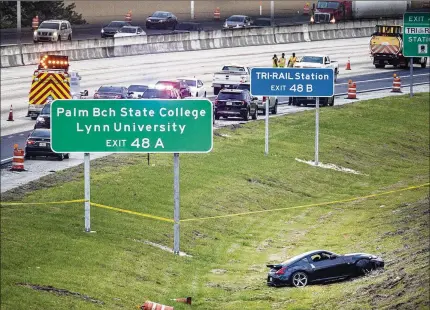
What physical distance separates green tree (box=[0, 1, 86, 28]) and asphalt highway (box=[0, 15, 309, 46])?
1861mm

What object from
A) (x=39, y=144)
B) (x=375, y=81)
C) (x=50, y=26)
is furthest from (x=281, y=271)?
(x=375, y=81)

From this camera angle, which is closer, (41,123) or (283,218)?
(283,218)

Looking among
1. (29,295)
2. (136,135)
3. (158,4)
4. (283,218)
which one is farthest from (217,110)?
(158,4)

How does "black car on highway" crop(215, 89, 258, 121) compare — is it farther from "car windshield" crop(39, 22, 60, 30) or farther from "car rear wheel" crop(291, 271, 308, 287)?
"car rear wheel" crop(291, 271, 308, 287)

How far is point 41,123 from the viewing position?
55094 mm

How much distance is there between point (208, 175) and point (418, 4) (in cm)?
2238

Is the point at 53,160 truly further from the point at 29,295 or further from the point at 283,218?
the point at 29,295

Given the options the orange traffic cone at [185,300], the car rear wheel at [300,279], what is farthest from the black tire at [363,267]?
the orange traffic cone at [185,300]

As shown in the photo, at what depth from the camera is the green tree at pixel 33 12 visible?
96625mm

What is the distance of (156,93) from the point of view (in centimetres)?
6269

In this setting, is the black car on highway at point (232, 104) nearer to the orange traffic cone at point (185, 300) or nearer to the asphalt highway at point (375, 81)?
the asphalt highway at point (375, 81)

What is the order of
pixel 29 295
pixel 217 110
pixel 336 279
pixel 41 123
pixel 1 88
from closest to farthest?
pixel 29 295
pixel 336 279
pixel 41 123
pixel 217 110
pixel 1 88

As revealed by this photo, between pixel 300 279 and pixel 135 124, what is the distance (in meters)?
6.67

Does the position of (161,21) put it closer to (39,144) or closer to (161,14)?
(161,14)
